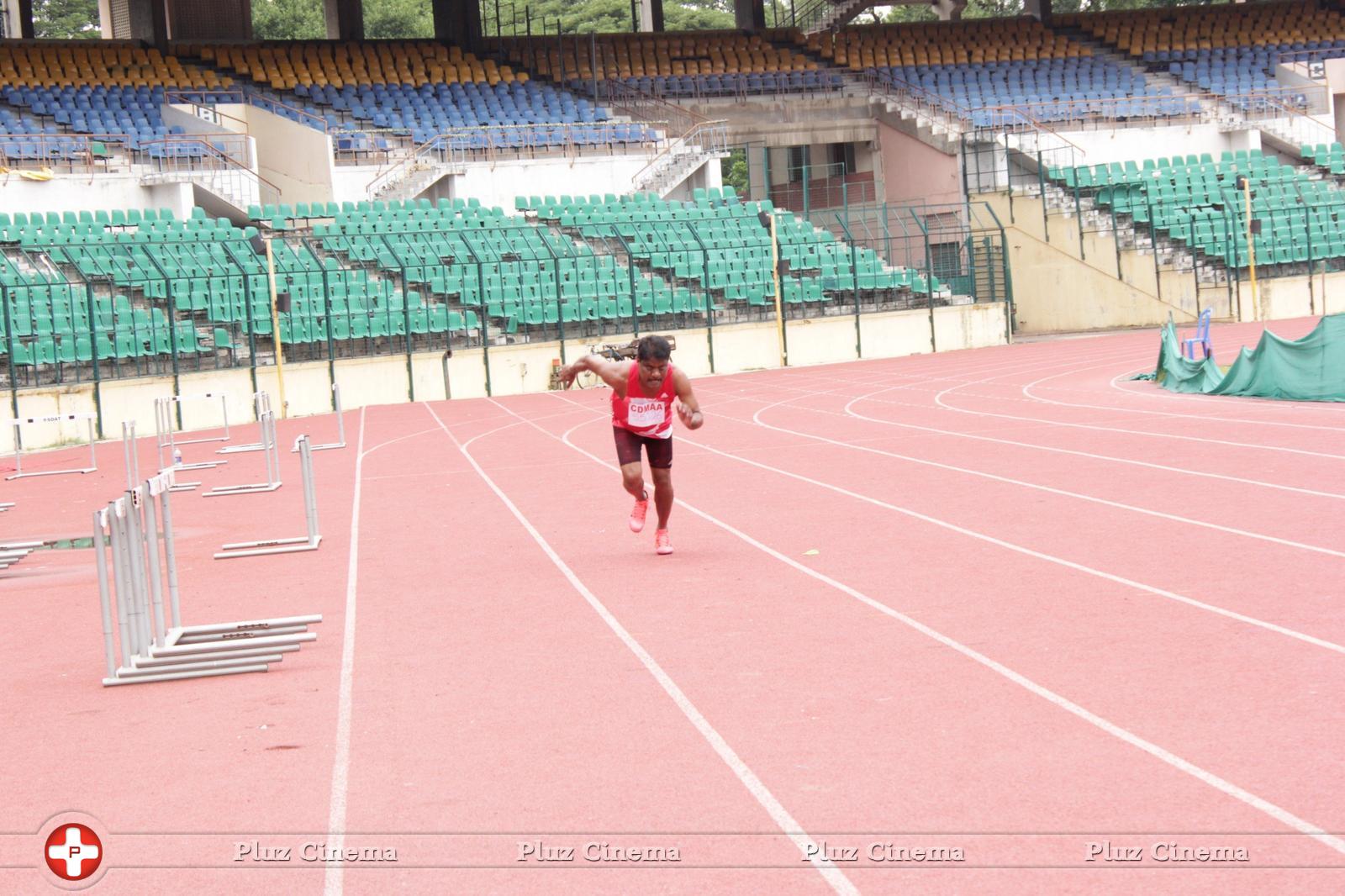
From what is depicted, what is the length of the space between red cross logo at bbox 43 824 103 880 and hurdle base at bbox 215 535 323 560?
6452 mm

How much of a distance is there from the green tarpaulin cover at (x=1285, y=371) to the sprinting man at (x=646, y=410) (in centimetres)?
1028

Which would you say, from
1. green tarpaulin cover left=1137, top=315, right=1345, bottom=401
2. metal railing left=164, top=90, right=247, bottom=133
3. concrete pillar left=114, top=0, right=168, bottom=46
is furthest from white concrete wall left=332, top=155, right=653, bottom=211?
green tarpaulin cover left=1137, top=315, right=1345, bottom=401

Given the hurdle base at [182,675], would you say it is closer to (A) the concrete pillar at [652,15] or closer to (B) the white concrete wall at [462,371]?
(B) the white concrete wall at [462,371]

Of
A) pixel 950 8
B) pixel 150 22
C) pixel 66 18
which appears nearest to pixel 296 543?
pixel 150 22

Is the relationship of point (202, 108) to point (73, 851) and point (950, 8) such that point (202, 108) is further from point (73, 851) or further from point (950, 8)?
point (73, 851)

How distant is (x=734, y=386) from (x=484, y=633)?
19801 millimetres

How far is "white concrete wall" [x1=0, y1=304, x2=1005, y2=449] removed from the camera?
83.4ft

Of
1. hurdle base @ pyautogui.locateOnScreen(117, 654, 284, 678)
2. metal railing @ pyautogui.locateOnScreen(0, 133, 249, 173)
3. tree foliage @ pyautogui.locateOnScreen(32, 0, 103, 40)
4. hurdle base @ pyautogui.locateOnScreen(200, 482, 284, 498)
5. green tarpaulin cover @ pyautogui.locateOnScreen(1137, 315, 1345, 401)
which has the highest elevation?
tree foliage @ pyautogui.locateOnScreen(32, 0, 103, 40)

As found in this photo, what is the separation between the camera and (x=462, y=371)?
29484 millimetres

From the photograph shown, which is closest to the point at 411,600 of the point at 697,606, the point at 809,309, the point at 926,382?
→ the point at 697,606

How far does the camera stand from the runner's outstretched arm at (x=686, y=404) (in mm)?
9930

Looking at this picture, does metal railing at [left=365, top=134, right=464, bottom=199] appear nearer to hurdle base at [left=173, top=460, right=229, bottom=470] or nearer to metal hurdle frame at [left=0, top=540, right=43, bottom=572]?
hurdle base at [left=173, top=460, right=229, bottom=470]

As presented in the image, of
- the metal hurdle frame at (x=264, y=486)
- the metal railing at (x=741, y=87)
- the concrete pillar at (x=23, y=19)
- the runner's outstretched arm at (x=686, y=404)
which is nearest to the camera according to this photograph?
the runner's outstretched arm at (x=686, y=404)

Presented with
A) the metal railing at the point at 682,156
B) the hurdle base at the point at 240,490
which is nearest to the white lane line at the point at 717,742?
the hurdle base at the point at 240,490
